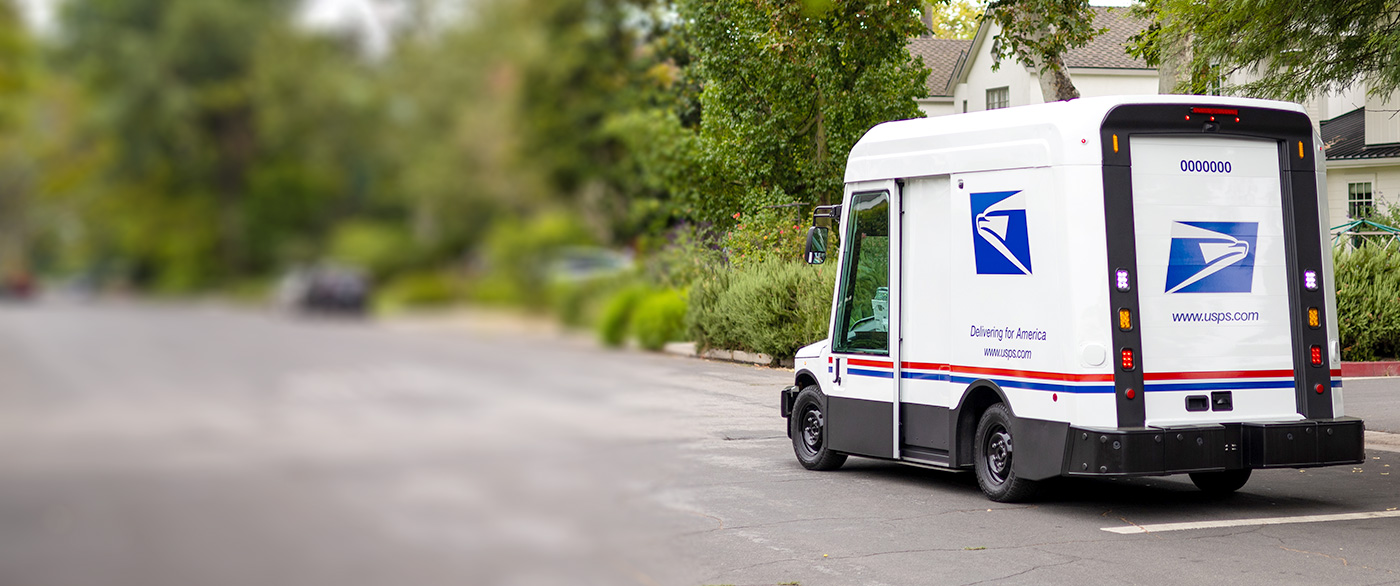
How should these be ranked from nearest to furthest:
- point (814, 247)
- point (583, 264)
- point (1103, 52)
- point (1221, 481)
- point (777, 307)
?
point (583, 264) → point (1221, 481) → point (814, 247) → point (777, 307) → point (1103, 52)

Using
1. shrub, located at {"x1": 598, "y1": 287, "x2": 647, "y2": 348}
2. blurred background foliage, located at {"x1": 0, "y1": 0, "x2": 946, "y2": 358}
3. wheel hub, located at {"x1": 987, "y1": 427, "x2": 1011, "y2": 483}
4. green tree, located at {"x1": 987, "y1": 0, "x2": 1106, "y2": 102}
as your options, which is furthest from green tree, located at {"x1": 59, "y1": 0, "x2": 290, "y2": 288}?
green tree, located at {"x1": 987, "y1": 0, "x2": 1106, "y2": 102}

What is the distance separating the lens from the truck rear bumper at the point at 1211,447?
28.2 feet

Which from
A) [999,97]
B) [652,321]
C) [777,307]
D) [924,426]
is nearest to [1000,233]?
[924,426]

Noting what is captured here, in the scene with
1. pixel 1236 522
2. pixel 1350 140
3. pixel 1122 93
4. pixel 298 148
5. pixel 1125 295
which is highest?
pixel 1122 93

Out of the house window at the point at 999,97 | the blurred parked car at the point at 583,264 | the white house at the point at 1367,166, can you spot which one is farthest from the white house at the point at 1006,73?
the blurred parked car at the point at 583,264

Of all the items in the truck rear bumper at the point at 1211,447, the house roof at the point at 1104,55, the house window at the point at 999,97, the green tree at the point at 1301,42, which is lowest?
the truck rear bumper at the point at 1211,447

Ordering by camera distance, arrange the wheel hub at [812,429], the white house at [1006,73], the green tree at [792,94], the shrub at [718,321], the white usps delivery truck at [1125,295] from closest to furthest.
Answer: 1. the white usps delivery truck at [1125,295]
2. the wheel hub at [812,429]
3. the shrub at [718,321]
4. the green tree at [792,94]
5. the white house at [1006,73]

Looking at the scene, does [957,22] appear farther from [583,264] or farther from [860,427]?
[583,264]

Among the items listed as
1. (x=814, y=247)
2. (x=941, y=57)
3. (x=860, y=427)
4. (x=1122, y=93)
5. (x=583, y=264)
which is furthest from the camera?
(x=941, y=57)

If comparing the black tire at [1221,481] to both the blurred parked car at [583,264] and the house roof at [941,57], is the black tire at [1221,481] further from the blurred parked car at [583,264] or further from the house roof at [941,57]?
the house roof at [941,57]

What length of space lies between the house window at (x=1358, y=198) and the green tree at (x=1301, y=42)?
60.5ft

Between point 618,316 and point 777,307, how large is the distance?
17251mm

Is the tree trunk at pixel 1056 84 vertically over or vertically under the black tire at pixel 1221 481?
over

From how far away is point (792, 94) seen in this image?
24453mm
